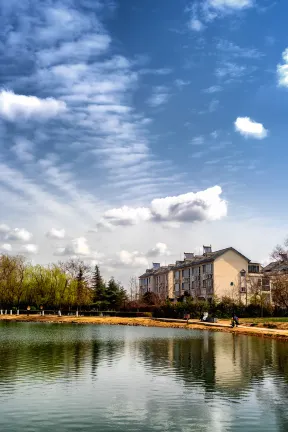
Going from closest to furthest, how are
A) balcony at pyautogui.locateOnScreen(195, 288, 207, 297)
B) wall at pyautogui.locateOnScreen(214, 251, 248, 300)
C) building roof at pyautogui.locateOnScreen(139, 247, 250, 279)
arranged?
wall at pyautogui.locateOnScreen(214, 251, 248, 300), building roof at pyautogui.locateOnScreen(139, 247, 250, 279), balcony at pyautogui.locateOnScreen(195, 288, 207, 297)

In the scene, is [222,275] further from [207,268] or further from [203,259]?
[203,259]

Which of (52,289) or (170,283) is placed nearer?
(52,289)

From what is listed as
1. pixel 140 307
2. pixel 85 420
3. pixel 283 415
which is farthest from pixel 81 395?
pixel 140 307

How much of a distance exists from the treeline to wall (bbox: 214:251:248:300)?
833 inches

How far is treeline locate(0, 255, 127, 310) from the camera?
301ft

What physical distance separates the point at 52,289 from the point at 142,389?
77341 mm

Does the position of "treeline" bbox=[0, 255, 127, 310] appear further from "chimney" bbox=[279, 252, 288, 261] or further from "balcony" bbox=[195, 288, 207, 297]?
"chimney" bbox=[279, 252, 288, 261]

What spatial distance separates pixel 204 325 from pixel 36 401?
42.7 metres

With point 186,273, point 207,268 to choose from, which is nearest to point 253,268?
point 207,268

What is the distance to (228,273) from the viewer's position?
9538 centimetres

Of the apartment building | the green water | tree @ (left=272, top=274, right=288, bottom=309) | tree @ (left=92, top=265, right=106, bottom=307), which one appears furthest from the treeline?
the green water

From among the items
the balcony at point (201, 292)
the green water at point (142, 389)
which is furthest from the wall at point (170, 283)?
the green water at point (142, 389)

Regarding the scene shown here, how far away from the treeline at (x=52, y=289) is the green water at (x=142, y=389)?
6009cm

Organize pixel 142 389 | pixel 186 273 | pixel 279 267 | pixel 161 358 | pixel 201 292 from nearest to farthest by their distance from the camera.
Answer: pixel 142 389 → pixel 161 358 → pixel 279 267 → pixel 201 292 → pixel 186 273
